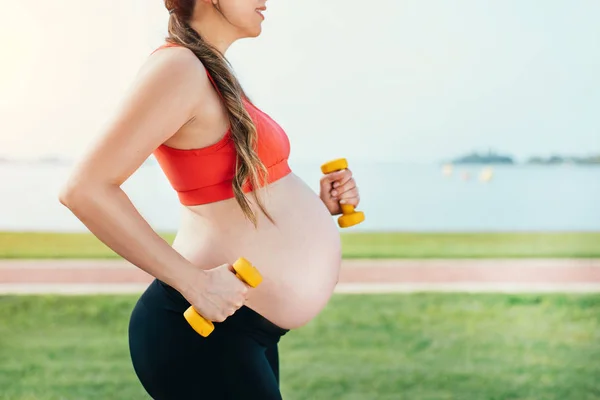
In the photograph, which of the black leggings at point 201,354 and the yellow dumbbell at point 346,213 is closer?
the black leggings at point 201,354

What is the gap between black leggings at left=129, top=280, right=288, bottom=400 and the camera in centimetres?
131

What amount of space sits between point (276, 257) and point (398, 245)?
321 inches

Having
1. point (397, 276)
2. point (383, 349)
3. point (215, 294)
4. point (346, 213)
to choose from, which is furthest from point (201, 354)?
point (397, 276)

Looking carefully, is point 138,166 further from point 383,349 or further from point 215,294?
point 383,349

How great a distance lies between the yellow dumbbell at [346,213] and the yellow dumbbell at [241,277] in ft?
1.31

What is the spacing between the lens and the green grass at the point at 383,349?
3.54 meters

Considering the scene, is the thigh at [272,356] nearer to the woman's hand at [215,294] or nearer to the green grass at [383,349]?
the woman's hand at [215,294]

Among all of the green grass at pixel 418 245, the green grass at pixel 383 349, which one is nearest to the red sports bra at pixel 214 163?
the green grass at pixel 383 349

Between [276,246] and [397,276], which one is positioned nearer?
[276,246]

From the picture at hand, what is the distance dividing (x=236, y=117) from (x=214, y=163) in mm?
84

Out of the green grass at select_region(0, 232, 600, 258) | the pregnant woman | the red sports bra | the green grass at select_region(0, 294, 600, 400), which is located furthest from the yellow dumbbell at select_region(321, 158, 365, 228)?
the green grass at select_region(0, 232, 600, 258)

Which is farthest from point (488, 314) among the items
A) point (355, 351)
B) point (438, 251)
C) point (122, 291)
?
point (438, 251)

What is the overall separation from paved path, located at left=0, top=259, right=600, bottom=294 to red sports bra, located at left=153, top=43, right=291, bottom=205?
4478 mm

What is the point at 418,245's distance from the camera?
9383 millimetres
